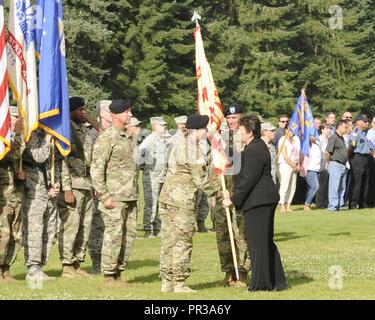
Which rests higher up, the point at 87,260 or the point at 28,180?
the point at 28,180

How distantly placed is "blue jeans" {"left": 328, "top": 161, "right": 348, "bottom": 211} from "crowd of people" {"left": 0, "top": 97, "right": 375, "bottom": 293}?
11228 millimetres

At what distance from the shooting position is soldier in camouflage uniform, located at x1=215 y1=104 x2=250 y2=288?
13453 millimetres

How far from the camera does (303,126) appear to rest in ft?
95.5

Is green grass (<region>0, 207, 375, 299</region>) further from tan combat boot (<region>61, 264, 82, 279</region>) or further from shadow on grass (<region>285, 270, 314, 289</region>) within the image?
tan combat boot (<region>61, 264, 82, 279</region>)

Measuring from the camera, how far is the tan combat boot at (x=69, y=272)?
1452cm

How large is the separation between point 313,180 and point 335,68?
4666cm

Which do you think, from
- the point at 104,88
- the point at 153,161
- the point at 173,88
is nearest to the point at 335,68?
the point at 173,88

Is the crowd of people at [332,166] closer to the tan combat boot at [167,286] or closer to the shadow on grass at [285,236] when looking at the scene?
the shadow on grass at [285,236]

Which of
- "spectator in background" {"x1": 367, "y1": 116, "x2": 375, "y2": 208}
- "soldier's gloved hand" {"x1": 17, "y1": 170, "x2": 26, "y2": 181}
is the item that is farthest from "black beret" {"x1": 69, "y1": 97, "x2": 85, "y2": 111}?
"spectator in background" {"x1": 367, "y1": 116, "x2": 375, "y2": 208}

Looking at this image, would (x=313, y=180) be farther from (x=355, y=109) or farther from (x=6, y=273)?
(x=355, y=109)

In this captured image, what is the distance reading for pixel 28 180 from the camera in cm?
1409

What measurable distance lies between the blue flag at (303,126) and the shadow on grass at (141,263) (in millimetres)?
12348

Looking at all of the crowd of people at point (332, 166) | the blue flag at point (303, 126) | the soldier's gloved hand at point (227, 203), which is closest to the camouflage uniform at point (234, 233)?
the soldier's gloved hand at point (227, 203)
